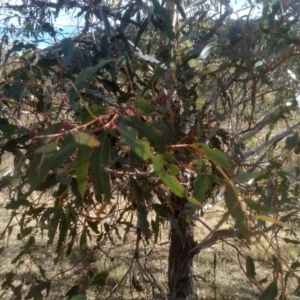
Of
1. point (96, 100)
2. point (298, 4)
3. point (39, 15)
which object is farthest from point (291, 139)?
point (39, 15)

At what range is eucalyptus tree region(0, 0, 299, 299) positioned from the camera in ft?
3.65

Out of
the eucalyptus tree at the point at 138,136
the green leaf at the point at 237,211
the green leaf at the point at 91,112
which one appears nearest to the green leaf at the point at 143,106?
the eucalyptus tree at the point at 138,136

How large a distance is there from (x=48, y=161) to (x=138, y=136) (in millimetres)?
224

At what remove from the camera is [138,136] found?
1.20 metres

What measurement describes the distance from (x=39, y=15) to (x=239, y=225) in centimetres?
154

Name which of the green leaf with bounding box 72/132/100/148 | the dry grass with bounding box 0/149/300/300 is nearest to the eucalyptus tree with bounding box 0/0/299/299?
the green leaf with bounding box 72/132/100/148

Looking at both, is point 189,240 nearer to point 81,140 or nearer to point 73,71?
point 73,71

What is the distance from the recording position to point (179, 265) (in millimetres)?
2348

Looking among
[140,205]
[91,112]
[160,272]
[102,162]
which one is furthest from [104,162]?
[160,272]

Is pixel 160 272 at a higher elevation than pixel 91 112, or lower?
higher

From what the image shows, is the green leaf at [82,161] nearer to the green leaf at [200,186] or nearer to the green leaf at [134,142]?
the green leaf at [134,142]

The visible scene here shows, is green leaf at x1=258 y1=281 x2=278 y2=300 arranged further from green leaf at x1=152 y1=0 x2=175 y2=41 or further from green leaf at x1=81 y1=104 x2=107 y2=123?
green leaf at x1=152 y1=0 x2=175 y2=41

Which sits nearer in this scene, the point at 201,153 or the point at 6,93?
the point at 201,153

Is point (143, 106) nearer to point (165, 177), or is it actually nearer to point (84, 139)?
point (165, 177)
